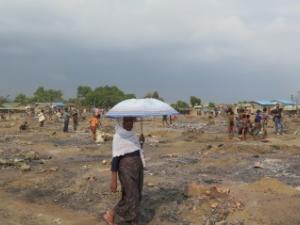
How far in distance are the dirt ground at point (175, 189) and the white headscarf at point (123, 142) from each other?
1397 millimetres

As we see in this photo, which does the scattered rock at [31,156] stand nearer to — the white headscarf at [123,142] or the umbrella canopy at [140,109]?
the white headscarf at [123,142]

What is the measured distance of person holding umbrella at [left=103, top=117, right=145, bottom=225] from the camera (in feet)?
24.5

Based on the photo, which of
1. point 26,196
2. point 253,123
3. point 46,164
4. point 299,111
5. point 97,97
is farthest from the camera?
point 97,97

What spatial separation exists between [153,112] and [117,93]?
317 feet

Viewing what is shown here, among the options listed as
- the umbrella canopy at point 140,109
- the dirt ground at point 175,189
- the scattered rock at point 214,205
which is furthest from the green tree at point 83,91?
the umbrella canopy at point 140,109

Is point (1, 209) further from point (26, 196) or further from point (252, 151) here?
point (252, 151)

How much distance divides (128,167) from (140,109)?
2.80 ft

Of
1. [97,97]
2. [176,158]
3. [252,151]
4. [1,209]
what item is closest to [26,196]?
[1,209]

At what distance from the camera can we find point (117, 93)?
340 ft

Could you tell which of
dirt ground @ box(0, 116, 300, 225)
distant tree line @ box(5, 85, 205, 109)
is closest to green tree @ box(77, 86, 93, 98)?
distant tree line @ box(5, 85, 205, 109)

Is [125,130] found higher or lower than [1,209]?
higher

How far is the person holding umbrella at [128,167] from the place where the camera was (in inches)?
294

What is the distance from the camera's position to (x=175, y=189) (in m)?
9.89

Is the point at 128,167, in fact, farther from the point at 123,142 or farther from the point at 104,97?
the point at 104,97
